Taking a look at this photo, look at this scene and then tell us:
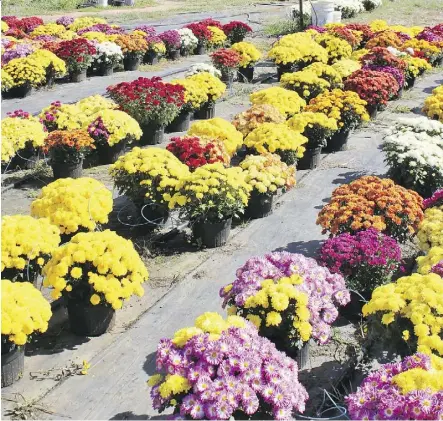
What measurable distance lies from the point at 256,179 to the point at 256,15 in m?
22.4

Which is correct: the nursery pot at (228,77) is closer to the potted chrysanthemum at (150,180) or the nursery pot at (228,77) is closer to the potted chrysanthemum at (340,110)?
the potted chrysanthemum at (340,110)

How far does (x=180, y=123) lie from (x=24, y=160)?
10.1ft

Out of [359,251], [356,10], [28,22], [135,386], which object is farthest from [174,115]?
[356,10]

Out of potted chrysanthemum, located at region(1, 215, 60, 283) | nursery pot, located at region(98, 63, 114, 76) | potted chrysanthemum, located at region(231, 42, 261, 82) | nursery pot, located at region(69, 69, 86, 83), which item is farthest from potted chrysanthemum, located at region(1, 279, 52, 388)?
nursery pot, located at region(98, 63, 114, 76)

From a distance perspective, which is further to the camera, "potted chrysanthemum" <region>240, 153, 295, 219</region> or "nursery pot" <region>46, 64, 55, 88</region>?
"nursery pot" <region>46, 64, 55, 88</region>

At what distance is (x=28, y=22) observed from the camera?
1911cm

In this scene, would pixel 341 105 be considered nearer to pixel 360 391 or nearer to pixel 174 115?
pixel 174 115

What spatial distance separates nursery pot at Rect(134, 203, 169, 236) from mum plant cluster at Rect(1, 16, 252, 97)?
7.15 metres

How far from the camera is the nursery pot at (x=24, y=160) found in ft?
32.0

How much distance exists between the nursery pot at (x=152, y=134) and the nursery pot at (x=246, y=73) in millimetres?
5588

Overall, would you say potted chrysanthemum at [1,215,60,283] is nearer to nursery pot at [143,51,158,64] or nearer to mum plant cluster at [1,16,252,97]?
mum plant cluster at [1,16,252,97]

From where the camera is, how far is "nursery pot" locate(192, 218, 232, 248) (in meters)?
7.39

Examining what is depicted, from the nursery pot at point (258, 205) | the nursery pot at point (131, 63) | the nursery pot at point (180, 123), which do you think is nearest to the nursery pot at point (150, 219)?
the nursery pot at point (258, 205)

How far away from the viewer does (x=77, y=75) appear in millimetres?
15477
